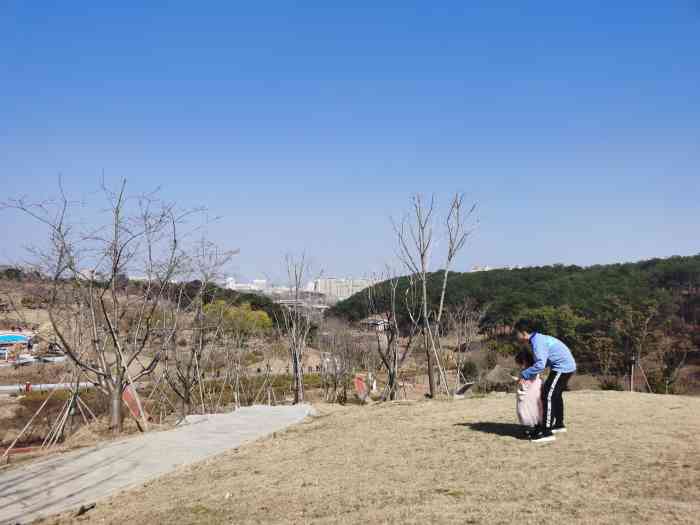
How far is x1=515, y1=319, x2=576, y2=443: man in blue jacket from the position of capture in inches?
241

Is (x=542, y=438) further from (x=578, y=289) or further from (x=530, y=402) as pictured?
(x=578, y=289)

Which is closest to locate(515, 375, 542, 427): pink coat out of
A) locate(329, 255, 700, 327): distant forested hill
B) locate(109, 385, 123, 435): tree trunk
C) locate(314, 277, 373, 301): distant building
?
locate(109, 385, 123, 435): tree trunk

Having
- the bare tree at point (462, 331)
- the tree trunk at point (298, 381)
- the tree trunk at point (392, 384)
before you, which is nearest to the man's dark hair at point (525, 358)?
the tree trunk at point (392, 384)

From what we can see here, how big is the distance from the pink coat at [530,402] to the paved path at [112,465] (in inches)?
139

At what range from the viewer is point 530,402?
627 cm

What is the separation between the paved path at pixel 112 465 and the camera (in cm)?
580

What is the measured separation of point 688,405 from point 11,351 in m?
35.7

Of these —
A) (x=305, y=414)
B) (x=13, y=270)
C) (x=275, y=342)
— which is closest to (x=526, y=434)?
(x=305, y=414)

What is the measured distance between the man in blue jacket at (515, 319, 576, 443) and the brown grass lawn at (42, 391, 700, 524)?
0.68 ft

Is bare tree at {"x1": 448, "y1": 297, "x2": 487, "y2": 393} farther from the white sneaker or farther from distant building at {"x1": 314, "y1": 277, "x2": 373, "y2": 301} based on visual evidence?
distant building at {"x1": 314, "y1": 277, "x2": 373, "y2": 301}

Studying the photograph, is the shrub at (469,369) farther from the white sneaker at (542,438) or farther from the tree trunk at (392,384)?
the white sneaker at (542,438)

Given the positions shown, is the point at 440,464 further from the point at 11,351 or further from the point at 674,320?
the point at 11,351

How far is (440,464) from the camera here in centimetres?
556

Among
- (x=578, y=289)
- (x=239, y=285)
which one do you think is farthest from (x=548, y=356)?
(x=578, y=289)
